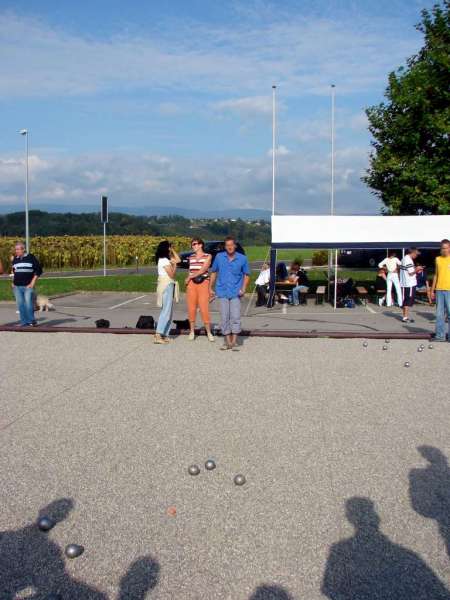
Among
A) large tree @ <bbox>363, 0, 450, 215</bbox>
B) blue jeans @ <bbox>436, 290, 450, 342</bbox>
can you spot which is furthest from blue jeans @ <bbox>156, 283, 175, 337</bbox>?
large tree @ <bbox>363, 0, 450, 215</bbox>

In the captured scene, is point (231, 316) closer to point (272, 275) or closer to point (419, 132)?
point (272, 275)

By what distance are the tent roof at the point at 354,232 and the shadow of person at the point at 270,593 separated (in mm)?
16867

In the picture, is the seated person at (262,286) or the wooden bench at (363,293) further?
the wooden bench at (363,293)

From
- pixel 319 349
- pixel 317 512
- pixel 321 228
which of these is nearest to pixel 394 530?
pixel 317 512

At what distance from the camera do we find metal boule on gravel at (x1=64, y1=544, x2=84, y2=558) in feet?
12.9

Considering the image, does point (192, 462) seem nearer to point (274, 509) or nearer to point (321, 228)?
point (274, 509)

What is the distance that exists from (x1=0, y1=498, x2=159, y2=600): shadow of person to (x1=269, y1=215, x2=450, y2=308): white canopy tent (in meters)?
16.3

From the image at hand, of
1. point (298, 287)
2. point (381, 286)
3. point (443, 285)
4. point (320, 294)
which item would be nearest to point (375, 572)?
point (443, 285)

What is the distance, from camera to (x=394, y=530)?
14.3 ft

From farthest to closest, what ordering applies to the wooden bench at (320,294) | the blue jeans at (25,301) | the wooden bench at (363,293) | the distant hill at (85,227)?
1. the distant hill at (85,227)
2. the wooden bench at (363,293)
3. the wooden bench at (320,294)
4. the blue jeans at (25,301)

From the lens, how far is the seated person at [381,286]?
842 inches

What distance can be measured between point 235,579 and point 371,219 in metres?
17.6

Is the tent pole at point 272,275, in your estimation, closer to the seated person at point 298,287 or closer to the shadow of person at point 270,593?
the seated person at point 298,287

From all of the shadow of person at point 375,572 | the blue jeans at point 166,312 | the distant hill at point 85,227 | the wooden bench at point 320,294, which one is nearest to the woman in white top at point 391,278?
the wooden bench at point 320,294
